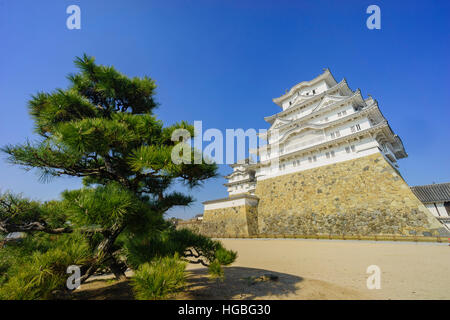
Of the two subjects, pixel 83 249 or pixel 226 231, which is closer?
pixel 83 249

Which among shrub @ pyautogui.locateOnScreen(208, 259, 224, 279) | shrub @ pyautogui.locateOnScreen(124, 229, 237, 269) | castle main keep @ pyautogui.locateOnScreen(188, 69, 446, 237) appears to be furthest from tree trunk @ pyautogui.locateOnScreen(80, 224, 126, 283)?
castle main keep @ pyautogui.locateOnScreen(188, 69, 446, 237)

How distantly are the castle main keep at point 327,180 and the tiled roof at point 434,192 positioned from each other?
12.6 ft

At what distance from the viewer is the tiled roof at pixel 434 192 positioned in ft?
48.2

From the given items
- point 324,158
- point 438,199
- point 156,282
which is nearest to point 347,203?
point 324,158

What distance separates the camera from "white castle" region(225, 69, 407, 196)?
14.0m

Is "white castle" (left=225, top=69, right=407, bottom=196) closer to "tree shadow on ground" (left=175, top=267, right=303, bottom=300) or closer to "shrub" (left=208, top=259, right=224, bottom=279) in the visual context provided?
"tree shadow on ground" (left=175, top=267, right=303, bottom=300)

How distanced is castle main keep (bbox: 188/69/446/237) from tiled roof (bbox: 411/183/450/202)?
12.6 feet

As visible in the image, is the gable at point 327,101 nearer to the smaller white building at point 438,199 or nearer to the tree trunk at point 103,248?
the smaller white building at point 438,199

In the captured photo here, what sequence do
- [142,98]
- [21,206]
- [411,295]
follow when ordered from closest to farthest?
[21,206]
[411,295]
[142,98]

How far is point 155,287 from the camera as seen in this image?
4.56 ft

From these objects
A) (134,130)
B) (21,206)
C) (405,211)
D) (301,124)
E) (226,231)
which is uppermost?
(301,124)
